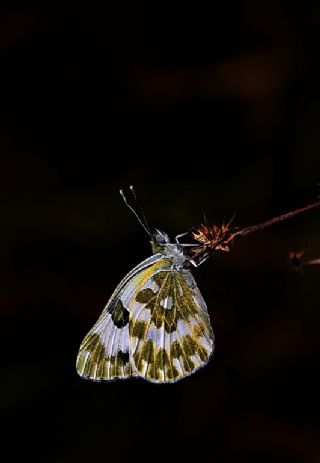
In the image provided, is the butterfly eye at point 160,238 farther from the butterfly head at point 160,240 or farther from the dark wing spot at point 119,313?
the dark wing spot at point 119,313

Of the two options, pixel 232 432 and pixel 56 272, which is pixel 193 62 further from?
pixel 232 432

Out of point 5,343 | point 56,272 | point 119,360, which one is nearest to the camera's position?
point 119,360

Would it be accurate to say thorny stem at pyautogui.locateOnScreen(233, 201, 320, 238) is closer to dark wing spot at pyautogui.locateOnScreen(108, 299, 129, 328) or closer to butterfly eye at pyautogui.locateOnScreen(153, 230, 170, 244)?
butterfly eye at pyautogui.locateOnScreen(153, 230, 170, 244)

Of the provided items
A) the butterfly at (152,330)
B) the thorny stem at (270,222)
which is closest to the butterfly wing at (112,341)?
the butterfly at (152,330)

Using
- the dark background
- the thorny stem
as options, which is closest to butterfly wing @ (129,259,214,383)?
the thorny stem

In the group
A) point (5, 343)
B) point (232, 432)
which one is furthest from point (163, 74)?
point (232, 432)
